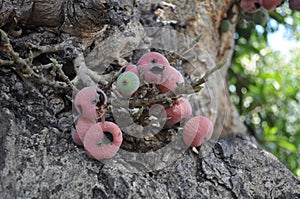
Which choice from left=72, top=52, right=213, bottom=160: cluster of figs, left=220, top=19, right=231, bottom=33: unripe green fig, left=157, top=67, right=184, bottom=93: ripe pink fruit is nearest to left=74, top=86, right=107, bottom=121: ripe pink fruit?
left=72, top=52, right=213, bottom=160: cluster of figs

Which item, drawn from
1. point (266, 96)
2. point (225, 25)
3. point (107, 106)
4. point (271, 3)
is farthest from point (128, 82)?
point (266, 96)

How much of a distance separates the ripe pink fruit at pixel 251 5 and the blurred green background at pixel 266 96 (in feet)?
1.47

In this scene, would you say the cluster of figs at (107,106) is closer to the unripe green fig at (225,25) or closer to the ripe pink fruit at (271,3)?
the ripe pink fruit at (271,3)

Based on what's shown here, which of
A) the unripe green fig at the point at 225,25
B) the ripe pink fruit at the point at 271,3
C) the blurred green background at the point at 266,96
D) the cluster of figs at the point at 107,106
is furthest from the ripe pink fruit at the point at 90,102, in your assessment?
the blurred green background at the point at 266,96

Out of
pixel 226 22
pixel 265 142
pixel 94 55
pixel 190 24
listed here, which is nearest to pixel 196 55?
pixel 190 24

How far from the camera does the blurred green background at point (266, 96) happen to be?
6.23ft

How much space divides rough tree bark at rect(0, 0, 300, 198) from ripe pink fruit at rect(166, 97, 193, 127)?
0.07 m

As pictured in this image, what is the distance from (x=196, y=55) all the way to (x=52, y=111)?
20.8 inches

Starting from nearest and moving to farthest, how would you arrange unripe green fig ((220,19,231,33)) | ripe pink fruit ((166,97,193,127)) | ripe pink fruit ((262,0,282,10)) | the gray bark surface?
the gray bark surface, ripe pink fruit ((166,97,193,127)), ripe pink fruit ((262,0,282,10)), unripe green fig ((220,19,231,33))

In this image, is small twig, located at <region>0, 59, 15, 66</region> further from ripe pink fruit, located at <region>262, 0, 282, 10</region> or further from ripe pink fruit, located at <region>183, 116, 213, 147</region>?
ripe pink fruit, located at <region>262, 0, 282, 10</region>

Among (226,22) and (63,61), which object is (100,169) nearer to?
(63,61)

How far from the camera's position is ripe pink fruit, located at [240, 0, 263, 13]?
1.30 metres

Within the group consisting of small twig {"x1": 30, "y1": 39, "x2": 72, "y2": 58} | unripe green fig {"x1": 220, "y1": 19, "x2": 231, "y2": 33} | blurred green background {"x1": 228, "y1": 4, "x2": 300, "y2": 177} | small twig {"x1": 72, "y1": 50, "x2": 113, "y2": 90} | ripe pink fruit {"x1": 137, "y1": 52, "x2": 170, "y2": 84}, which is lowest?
blurred green background {"x1": 228, "y1": 4, "x2": 300, "y2": 177}

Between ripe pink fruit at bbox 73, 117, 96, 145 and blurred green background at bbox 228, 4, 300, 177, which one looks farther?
blurred green background at bbox 228, 4, 300, 177
